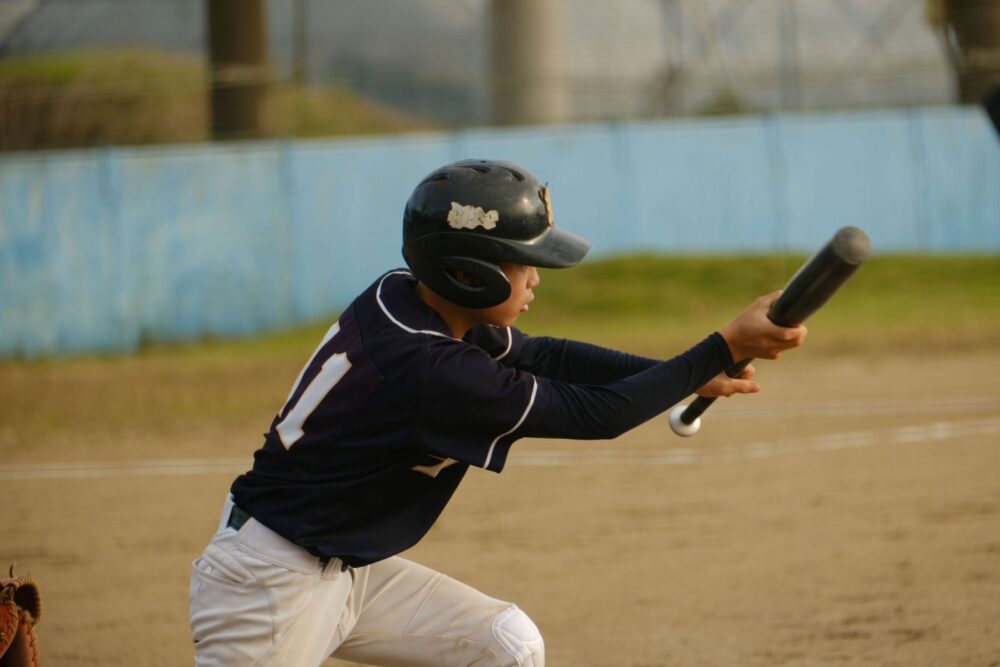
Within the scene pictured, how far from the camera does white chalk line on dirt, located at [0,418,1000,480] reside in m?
8.50

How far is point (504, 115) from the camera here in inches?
759

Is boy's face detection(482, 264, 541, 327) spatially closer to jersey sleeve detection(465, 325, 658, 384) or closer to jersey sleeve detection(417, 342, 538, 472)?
jersey sleeve detection(417, 342, 538, 472)

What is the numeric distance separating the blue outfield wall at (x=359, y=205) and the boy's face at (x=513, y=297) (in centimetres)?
1319

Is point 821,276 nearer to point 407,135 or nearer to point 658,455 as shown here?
point 658,455

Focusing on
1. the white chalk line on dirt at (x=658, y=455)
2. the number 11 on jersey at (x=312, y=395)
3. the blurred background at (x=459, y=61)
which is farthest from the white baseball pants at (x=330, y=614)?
the blurred background at (x=459, y=61)

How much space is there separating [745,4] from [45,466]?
1399 centimetres

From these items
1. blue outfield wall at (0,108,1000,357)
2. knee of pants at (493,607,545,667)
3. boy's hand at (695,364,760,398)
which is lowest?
blue outfield wall at (0,108,1000,357)

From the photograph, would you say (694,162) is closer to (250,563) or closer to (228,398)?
(228,398)

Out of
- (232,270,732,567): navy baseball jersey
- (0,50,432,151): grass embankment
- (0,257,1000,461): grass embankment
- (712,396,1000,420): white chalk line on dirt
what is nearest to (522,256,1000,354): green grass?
(0,257,1000,461): grass embankment

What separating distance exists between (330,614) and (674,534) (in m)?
3.82

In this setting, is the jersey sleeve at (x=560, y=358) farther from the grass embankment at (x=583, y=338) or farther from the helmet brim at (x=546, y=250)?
the grass embankment at (x=583, y=338)

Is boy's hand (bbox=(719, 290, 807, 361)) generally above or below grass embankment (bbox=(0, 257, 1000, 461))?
above

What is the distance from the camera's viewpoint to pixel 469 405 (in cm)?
288

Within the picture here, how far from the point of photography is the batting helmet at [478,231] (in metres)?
2.99
